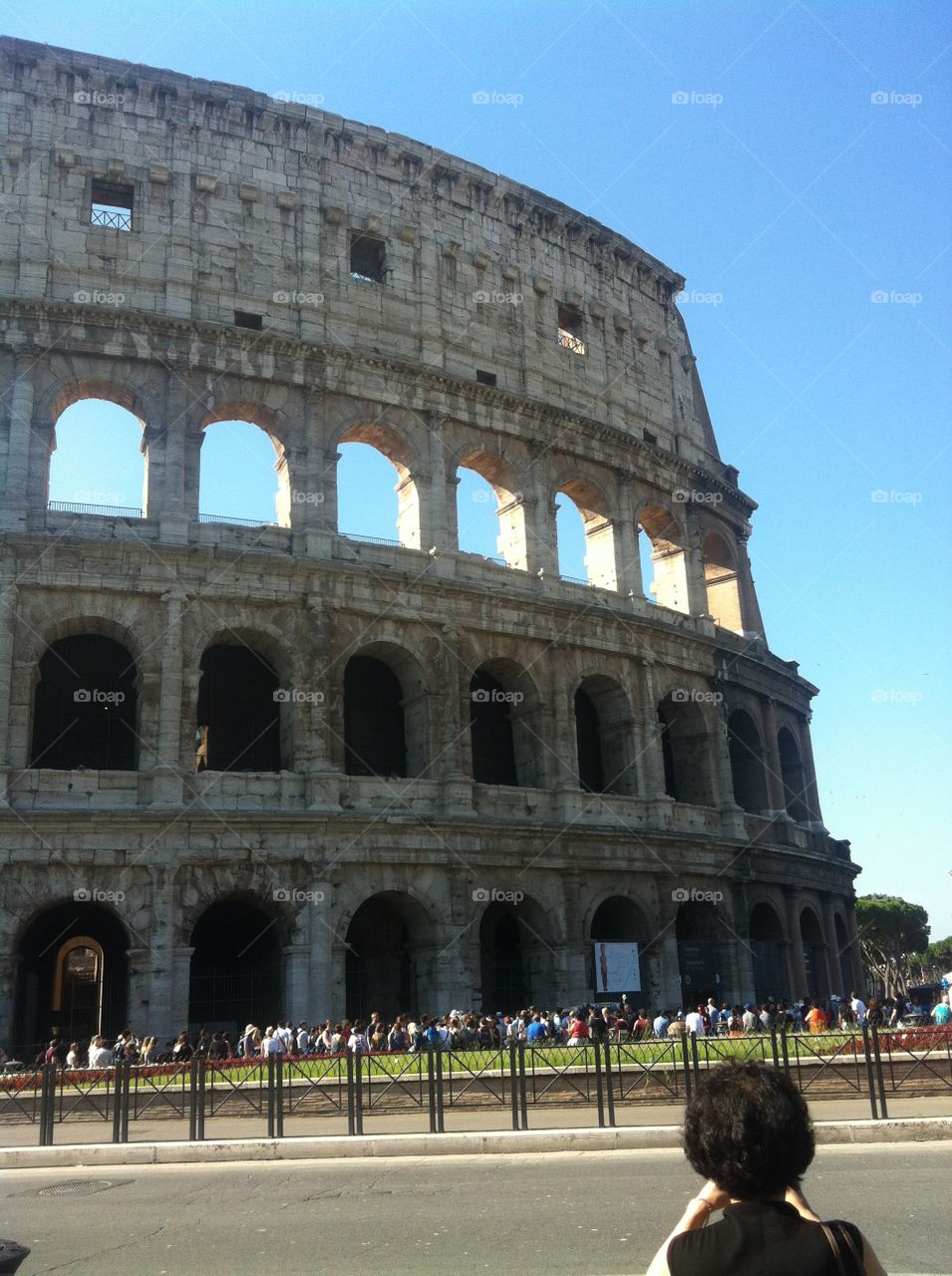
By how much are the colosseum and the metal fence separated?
6219mm

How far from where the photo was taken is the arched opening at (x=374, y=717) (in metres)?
26.0

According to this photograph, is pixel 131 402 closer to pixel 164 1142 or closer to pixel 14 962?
pixel 14 962

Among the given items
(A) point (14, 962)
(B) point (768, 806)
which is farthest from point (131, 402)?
(B) point (768, 806)

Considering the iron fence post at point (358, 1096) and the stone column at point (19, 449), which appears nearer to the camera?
the iron fence post at point (358, 1096)

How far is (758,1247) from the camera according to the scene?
2.77 metres

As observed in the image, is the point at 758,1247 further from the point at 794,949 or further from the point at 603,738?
the point at 794,949

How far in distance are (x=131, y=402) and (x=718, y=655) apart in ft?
54.0

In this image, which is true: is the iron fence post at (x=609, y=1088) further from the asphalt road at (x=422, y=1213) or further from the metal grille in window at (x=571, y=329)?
the metal grille in window at (x=571, y=329)

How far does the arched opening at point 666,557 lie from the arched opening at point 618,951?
898 centimetres

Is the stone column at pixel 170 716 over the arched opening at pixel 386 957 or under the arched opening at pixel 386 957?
over

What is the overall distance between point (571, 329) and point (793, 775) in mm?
14844

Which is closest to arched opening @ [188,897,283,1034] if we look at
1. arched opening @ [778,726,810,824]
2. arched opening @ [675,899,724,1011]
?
arched opening @ [675,899,724,1011]

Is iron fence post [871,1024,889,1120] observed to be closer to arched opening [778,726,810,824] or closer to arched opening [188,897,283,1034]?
arched opening [188,897,283,1034]

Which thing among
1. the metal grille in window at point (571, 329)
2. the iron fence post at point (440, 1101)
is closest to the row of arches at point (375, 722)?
the metal grille in window at point (571, 329)
